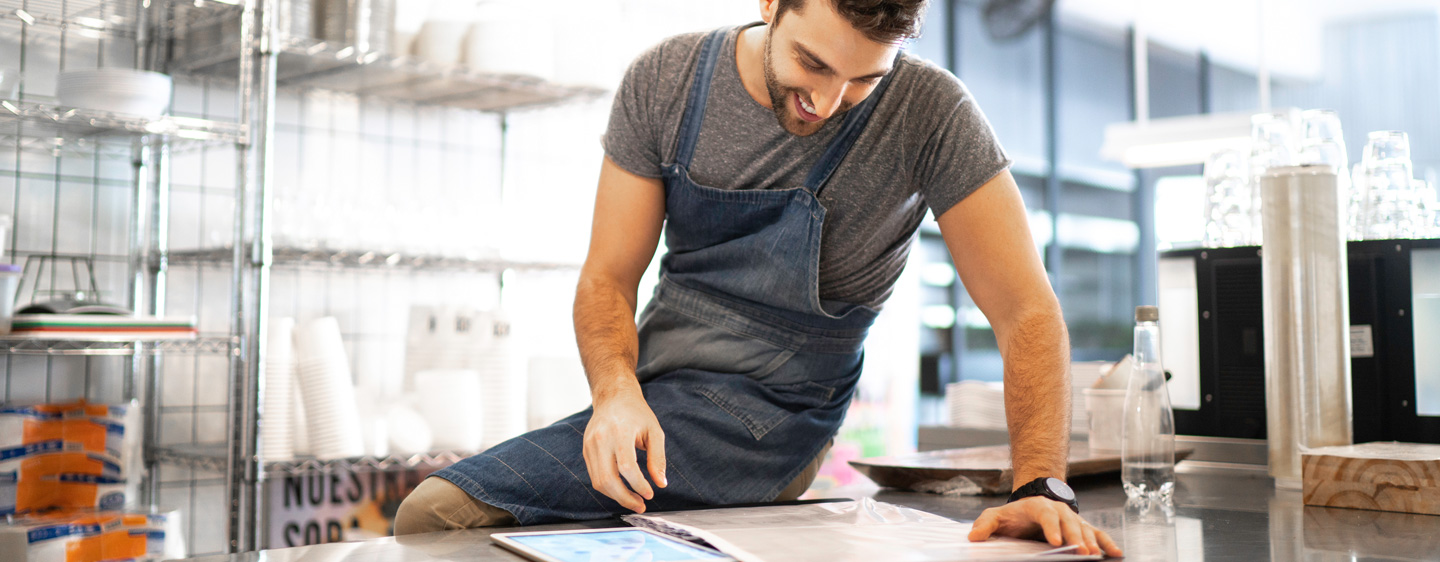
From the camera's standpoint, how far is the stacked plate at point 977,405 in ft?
7.77

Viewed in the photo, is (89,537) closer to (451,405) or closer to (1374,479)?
(451,405)

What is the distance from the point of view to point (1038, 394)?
125 centimetres

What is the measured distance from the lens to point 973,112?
1.38 meters

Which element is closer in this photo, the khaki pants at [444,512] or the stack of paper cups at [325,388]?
the khaki pants at [444,512]

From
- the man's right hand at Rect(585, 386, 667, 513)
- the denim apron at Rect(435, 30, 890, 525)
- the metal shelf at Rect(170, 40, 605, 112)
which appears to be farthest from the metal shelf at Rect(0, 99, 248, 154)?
the man's right hand at Rect(585, 386, 667, 513)

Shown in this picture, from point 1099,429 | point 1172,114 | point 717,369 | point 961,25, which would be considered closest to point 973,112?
point 717,369

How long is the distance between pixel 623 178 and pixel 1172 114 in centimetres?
615

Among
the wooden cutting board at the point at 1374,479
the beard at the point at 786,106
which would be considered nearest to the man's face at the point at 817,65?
the beard at the point at 786,106

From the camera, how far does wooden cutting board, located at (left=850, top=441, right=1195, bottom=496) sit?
4.87 ft

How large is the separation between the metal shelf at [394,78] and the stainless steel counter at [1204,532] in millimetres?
1667

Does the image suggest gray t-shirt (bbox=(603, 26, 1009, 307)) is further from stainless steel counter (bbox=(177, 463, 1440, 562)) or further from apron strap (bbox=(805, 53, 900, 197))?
stainless steel counter (bbox=(177, 463, 1440, 562))

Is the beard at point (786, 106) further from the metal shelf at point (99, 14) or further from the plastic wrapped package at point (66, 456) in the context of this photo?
the plastic wrapped package at point (66, 456)

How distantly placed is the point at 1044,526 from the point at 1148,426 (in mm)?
472

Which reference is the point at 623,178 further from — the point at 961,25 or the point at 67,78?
the point at 961,25
